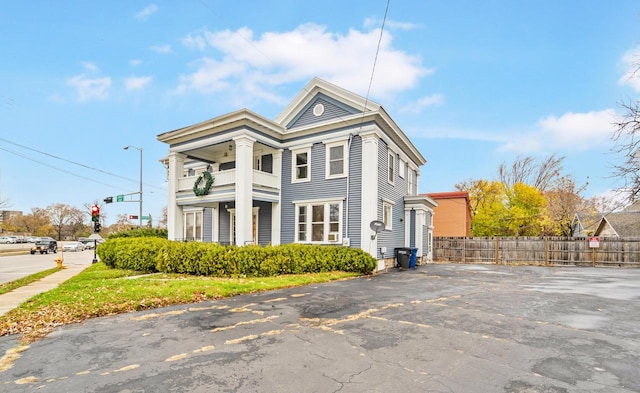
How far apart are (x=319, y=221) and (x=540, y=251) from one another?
603 inches

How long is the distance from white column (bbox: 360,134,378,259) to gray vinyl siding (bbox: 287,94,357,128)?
1.96 m

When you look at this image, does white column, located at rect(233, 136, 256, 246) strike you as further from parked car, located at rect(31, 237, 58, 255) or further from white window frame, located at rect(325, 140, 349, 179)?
parked car, located at rect(31, 237, 58, 255)

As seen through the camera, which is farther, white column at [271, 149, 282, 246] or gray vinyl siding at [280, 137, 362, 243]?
white column at [271, 149, 282, 246]

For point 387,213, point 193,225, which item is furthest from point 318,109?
point 193,225

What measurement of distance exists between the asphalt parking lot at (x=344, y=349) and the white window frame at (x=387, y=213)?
27.5 feet

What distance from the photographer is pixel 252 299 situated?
845 centimetres

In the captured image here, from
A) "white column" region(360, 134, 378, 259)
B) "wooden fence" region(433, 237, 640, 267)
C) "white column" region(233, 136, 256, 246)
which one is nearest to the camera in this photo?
"white column" region(360, 134, 378, 259)

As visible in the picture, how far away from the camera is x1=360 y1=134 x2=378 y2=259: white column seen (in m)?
14.9

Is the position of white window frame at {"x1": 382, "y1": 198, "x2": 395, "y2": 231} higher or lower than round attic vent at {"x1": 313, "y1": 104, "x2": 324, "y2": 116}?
lower

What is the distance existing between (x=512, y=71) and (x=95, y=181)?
38.0m

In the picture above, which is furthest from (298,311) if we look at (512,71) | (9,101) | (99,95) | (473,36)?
(99,95)

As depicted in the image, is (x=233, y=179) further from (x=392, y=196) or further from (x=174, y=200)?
(x=392, y=196)

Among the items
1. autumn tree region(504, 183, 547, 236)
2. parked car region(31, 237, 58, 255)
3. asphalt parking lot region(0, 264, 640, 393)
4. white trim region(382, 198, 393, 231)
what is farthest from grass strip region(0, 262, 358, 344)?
parked car region(31, 237, 58, 255)

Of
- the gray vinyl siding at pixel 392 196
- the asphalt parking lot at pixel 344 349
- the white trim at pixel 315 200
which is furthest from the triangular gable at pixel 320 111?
the asphalt parking lot at pixel 344 349
